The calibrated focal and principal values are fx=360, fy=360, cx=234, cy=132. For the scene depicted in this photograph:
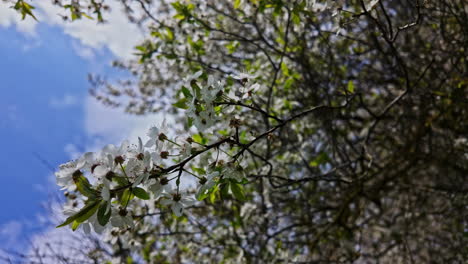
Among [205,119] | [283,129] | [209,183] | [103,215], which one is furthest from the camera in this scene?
[283,129]

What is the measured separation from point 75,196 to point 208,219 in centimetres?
163

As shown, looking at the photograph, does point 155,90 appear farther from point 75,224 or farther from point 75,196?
point 75,224

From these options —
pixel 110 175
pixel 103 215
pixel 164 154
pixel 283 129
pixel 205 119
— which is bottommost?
pixel 103 215

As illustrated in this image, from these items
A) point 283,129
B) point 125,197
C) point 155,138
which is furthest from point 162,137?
point 283,129

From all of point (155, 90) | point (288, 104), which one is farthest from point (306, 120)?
point (155, 90)

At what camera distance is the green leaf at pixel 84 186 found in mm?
1028

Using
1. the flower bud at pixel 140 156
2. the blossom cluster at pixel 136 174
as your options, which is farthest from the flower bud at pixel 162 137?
the flower bud at pixel 140 156

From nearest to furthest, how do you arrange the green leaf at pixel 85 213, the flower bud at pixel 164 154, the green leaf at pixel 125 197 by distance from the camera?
the green leaf at pixel 85 213
the green leaf at pixel 125 197
the flower bud at pixel 164 154

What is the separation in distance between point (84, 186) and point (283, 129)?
7.86 feet

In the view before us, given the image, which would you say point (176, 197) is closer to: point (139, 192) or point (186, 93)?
point (139, 192)

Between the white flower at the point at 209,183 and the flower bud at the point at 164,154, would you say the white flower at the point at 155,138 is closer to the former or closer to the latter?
the flower bud at the point at 164,154

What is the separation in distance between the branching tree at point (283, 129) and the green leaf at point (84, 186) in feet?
0.04

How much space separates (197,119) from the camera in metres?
1.25

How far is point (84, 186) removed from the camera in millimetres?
1037
